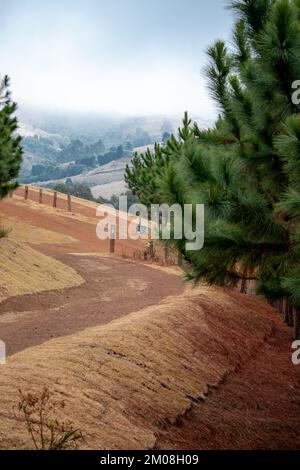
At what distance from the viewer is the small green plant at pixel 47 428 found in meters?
4.60

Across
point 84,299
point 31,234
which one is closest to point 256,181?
point 84,299

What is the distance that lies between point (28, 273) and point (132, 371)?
9845 mm

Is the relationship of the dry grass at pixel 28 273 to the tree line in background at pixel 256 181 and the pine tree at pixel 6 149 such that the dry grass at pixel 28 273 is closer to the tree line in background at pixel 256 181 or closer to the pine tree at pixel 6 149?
the pine tree at pixel 6 149

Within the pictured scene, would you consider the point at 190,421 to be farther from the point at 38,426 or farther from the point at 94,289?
the point at 94,289

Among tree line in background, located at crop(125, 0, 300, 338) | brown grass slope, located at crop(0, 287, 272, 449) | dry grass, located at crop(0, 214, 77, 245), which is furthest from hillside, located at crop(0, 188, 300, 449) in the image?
dry grass, located at crop(0, 214, 77, 245)

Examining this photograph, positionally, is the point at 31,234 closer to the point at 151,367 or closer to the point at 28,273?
the point at 28,273

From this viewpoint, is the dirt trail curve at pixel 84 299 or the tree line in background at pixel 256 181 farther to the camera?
the dirt trail curve at pixel 84 299

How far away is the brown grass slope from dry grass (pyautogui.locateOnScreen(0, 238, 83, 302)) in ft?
18.7

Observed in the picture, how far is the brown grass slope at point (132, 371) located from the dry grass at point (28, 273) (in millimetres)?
5693

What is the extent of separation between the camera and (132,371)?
7.32 metres

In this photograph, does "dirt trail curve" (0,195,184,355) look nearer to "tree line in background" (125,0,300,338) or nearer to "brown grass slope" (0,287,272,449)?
"brown grass slope" (0,287,272,449)

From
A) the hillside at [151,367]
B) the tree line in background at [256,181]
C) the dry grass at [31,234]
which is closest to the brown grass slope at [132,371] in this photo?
the hillside at [151,367]

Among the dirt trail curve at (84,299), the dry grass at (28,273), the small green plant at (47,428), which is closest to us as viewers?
the small green plant at (47,428)
